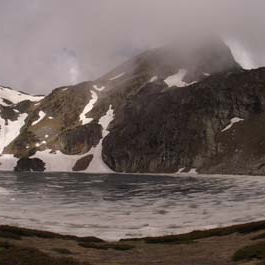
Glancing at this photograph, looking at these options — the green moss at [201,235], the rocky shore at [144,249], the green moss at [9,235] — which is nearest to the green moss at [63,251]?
the rocky shore at [144,249]

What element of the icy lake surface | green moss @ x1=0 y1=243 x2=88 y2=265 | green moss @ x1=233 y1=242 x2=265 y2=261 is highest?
green moss @ x1=0 y1=243 x2=88 y2=265

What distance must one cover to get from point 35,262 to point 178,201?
61.1 m

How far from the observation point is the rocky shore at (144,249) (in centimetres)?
2669

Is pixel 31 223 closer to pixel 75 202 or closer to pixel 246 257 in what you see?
pixel 75 202

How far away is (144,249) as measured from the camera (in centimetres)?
3644

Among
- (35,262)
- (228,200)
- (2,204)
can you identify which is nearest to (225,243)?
(35,262)

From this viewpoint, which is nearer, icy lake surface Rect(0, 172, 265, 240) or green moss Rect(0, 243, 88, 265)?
green moss Rect(0, 243, 88, 265)

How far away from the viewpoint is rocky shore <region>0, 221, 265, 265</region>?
2669cm

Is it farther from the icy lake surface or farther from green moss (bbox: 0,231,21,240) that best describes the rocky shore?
the icy lake surface

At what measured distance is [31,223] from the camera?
59656 millimetres

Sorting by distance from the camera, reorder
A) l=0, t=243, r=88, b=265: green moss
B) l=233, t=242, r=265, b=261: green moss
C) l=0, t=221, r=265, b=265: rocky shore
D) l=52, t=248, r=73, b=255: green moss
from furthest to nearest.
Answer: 1. l=52, t=248, r=73, b=255: green moss
2. l=233, t=242, r=265, b=261: green moss
3. l=0, t=221, r=265, b=265: rocky shore
4. l=0, t=243, r=88, b=265: green moss

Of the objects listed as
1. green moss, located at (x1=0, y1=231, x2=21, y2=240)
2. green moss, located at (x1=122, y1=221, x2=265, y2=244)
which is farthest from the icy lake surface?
green moss, located at (x1=0, y1=231, x2=21, y2=240)

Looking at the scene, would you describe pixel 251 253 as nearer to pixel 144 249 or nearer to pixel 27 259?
pixel 144 249

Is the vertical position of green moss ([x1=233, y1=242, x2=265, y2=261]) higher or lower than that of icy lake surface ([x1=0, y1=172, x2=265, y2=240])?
higher
